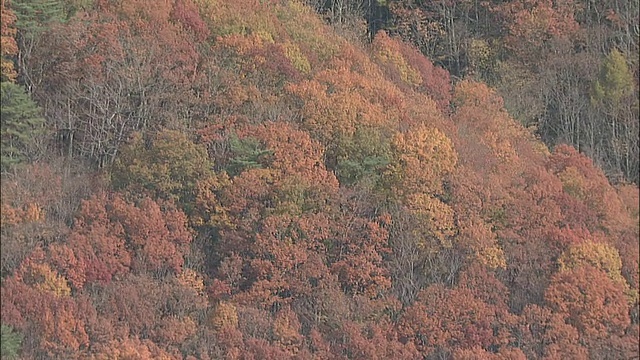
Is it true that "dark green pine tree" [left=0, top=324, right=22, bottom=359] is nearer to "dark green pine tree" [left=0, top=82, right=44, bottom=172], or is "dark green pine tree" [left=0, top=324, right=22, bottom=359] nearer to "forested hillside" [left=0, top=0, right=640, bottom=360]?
"forested hillside" [left=0, top=0, right=640, bottom=360]

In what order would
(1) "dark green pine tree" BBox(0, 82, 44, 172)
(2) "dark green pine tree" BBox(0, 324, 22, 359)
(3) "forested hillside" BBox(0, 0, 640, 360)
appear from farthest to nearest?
(3) "forested hillside" BBox(0, 0, 640, 360), (1) "dark green pine tree" BBox(0, 82, 44, 172), (2) "dark green pine tree" BBox(0, 324, 22, 359)

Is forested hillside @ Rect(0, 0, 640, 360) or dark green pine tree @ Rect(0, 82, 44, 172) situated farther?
forested hillside @ Rect(0, 0, 640, 360)

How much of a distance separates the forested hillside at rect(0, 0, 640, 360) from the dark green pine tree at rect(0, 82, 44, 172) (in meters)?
0.09

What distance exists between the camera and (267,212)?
53.1m

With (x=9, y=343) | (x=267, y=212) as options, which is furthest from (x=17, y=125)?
(x=267, y=212)

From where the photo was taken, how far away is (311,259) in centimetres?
5294

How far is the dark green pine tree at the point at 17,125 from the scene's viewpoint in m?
48.5

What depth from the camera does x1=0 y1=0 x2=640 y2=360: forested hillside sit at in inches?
1913

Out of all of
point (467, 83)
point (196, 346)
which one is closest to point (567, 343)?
point (196, 346)

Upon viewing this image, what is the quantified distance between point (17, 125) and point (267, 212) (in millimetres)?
9742

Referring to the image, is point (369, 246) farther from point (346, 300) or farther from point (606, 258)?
point (606, 258)

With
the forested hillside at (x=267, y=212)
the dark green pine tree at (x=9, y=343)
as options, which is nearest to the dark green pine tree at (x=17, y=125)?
the forested hillside at (x=267, y=212)

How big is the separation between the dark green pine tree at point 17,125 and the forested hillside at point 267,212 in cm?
9

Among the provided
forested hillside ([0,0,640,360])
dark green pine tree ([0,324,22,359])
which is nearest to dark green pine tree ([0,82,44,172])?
forested hillside ([0,0,640,360])
